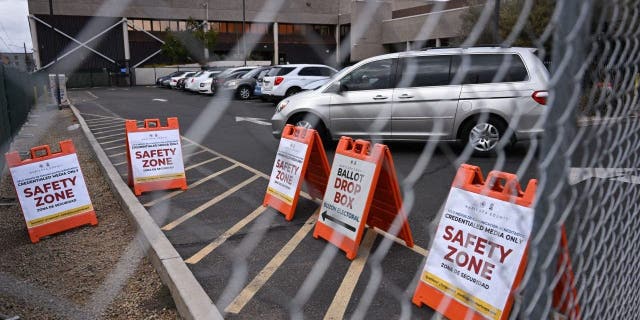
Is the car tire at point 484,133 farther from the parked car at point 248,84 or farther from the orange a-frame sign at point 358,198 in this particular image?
the parked car at point 248,84

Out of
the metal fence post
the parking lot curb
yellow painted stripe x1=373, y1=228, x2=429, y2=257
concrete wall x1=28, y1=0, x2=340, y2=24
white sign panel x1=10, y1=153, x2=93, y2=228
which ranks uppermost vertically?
concrete wall x1=28, y1=0, x2=340, y2=24

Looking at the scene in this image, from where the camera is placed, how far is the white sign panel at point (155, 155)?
6.06 metres

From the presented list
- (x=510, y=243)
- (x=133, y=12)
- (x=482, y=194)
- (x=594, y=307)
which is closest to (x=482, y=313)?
(x=510, y=243)

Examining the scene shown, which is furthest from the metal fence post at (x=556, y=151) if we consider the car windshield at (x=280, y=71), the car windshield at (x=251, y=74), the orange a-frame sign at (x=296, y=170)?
the car windshield at (x=251, y=74)

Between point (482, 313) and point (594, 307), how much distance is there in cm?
87

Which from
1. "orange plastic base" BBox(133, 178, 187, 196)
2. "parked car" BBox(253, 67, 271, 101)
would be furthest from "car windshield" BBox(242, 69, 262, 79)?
"orange plastic base" BBox(133, 178, 187, 196)

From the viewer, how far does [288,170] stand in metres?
5.18

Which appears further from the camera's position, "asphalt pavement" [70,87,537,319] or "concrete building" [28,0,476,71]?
"asphalt pavement" [70,87,537,319]

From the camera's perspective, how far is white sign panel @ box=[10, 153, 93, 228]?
4.73m

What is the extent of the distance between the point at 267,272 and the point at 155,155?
3089 mm

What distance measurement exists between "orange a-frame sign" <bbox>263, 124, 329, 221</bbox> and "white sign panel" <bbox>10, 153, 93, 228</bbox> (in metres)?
1.89

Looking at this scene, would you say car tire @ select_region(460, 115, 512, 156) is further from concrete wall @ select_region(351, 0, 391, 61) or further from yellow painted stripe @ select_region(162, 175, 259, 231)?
concrete wall @ select_region(351, 0, 391, 61)

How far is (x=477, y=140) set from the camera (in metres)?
7.40

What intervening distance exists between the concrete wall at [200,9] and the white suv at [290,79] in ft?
48.5
